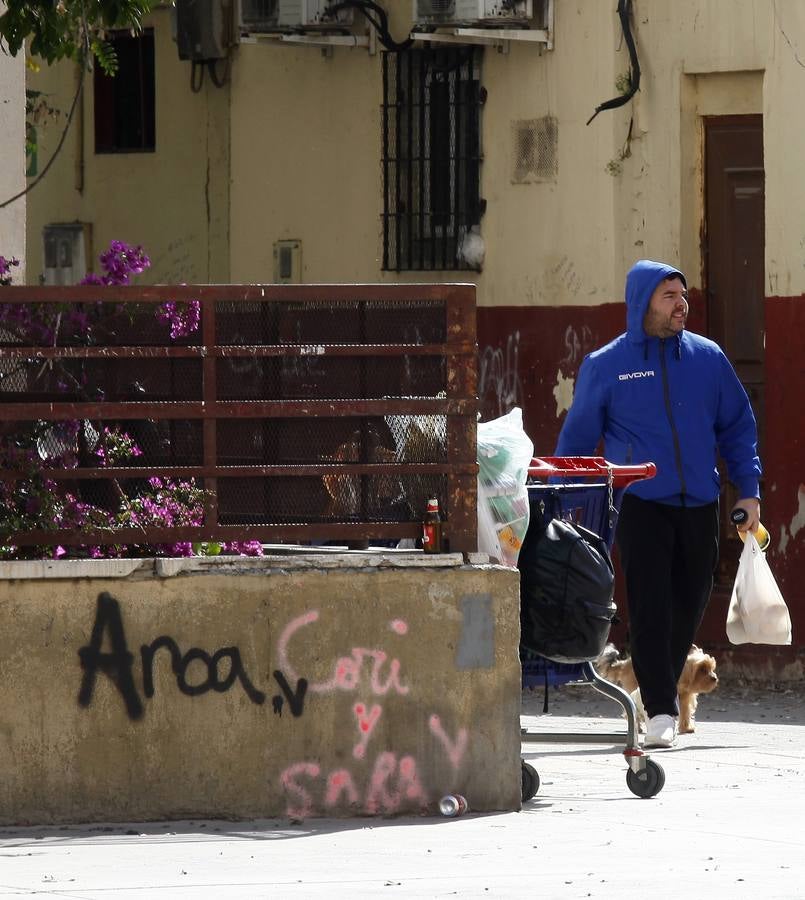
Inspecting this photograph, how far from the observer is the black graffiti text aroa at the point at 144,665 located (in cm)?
786

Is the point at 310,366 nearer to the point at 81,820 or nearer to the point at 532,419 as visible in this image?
the point at 81,820

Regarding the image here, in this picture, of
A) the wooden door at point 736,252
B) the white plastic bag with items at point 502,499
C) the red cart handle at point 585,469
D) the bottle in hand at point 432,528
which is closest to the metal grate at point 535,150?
the wooden door at point 736,252

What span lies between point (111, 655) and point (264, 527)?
68 cm

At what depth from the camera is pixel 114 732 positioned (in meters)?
7.87

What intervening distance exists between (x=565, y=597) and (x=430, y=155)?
7.52 metres

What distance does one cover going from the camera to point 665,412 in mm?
9305

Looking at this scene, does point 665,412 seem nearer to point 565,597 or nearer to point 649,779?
point 565,597

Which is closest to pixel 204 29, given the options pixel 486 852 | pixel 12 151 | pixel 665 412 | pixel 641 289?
pixel 12 151

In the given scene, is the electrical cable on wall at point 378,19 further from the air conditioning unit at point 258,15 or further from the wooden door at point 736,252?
the wooden door at point 736,252

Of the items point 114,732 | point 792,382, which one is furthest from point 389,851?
point 792,382

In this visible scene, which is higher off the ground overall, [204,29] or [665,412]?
[204,29]

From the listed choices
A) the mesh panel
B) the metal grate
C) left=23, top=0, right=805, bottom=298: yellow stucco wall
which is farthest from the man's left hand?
the metal grate

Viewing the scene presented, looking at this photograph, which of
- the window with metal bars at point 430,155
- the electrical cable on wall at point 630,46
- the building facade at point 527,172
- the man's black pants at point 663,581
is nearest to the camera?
the man's black pants at point 663,581

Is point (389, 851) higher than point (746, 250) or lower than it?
lower
